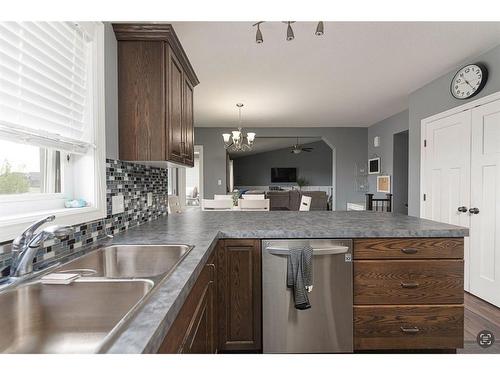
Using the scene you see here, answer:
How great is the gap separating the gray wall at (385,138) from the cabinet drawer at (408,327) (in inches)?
170

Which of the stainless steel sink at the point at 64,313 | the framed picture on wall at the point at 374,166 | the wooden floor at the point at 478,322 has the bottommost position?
the wooden floor at the point at 478,322

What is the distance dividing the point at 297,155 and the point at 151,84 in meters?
11.9

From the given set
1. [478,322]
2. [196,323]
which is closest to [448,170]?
[478,322]

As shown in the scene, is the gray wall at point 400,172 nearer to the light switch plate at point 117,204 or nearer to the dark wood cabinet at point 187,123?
the dark wood cabinet at point 187,123

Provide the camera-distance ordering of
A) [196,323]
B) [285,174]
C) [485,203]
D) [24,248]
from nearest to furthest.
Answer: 1. [24,248]
2. [196,323]
3. [485,203]
4. [285,174]

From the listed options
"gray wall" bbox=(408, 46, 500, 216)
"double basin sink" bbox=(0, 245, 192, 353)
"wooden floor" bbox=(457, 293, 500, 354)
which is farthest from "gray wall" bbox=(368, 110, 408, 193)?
"double basin sink" bbox=(0, 245, 192, 353)

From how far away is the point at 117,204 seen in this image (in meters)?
1.80

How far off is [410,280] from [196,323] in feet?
4.36

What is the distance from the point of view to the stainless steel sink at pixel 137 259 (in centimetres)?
138

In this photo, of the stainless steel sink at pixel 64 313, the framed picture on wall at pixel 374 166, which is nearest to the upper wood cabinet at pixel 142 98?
the stainless steel sink at pixel 64 313

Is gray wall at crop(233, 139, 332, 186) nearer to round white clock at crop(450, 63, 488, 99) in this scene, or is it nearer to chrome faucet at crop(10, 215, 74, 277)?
round white clock at crop(450, 63, 488, 99)

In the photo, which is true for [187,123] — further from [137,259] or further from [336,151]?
[336,151]
